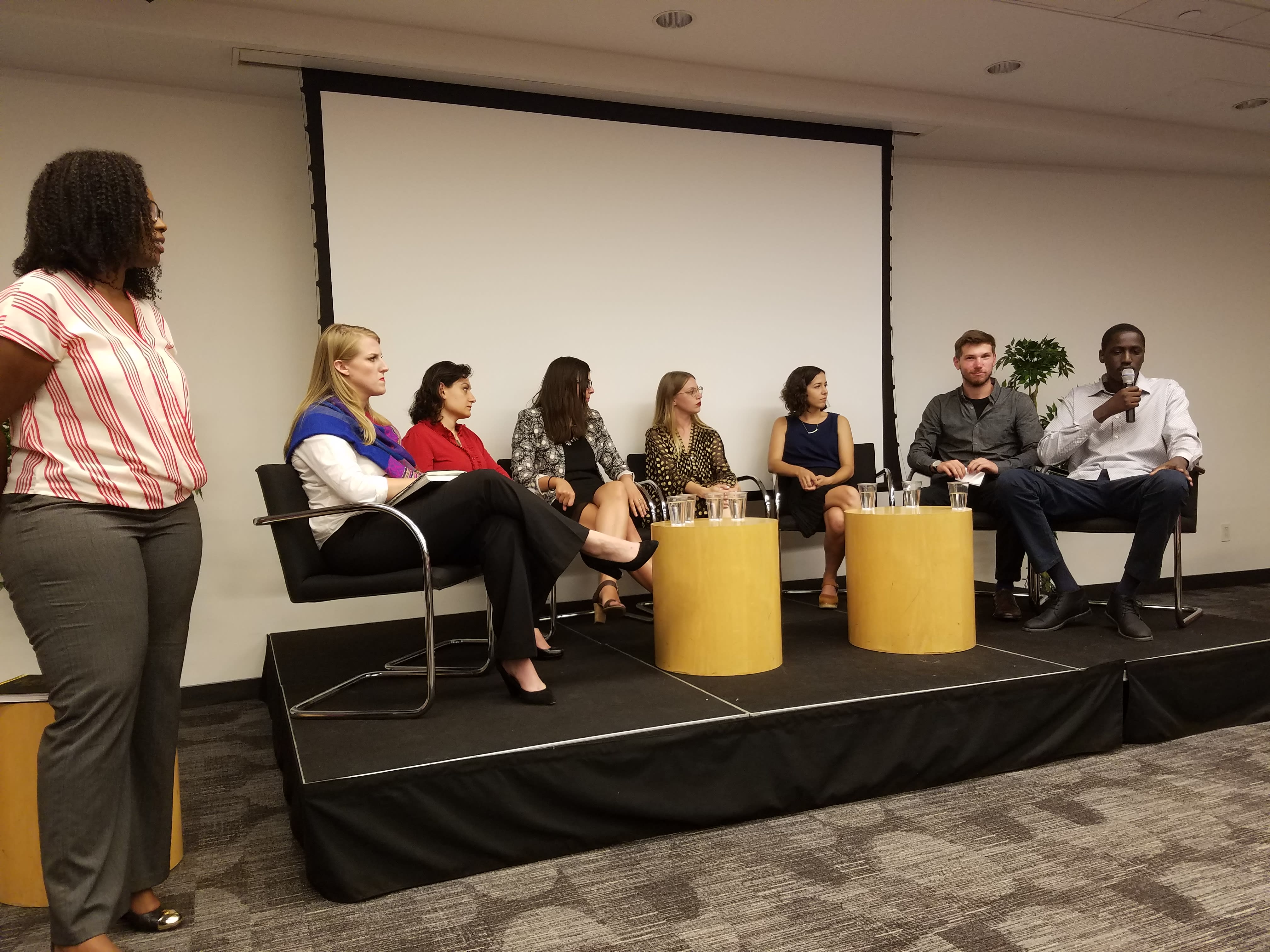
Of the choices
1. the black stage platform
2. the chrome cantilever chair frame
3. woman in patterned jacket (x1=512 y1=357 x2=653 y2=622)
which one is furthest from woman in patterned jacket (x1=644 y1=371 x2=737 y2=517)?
the chrome cantilever chair frame

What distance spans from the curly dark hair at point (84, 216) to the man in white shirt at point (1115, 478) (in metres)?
3.01

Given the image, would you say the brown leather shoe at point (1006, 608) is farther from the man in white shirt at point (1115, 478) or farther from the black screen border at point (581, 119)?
the black screen border at point (581, 119)

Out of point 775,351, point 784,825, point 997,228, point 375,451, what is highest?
point 997,228

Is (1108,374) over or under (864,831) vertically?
over

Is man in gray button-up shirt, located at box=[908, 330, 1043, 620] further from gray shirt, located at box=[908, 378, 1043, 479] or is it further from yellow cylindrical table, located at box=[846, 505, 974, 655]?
yellow cylindrical table, located at box=[846, 505, 974, 655]

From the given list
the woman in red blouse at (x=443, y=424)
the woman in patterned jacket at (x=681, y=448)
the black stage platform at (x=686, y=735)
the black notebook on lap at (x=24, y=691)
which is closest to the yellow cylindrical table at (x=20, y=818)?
the black notebook on lap at (x=24, y=691)

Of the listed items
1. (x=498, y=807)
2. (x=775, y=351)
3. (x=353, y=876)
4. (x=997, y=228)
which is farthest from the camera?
(x=997, y=228)

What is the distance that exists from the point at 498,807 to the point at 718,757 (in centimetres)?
56

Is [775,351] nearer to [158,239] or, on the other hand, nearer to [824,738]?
[824,738]

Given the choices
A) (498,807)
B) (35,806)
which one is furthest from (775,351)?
Result: (35,806)

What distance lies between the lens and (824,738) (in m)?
2.33

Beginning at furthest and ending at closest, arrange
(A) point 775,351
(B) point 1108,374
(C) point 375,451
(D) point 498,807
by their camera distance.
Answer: (A) point 775,351 < (B) point 1108,374 < (C) point 375,451 < (D) point 498,807

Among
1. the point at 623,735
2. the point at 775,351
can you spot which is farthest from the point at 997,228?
the point at 623,735

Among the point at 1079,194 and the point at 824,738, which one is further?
the point at 1079,194
